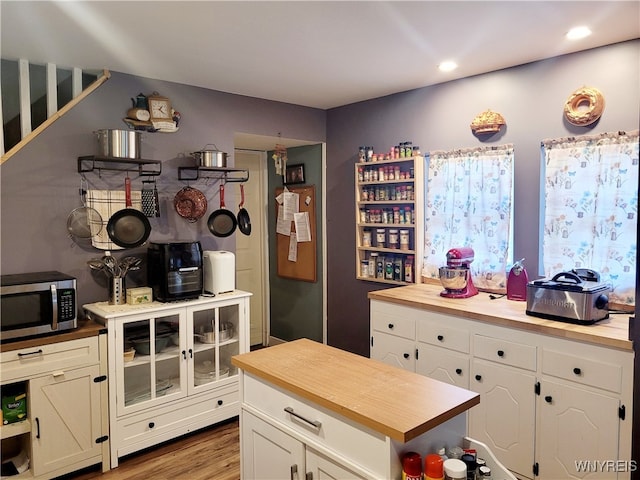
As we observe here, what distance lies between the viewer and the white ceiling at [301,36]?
2066 mm

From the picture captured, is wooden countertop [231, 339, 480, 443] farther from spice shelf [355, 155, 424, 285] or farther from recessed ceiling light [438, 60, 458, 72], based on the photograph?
recessed ceiling light [438, 60, 458, 72]

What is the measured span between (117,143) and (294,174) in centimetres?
200

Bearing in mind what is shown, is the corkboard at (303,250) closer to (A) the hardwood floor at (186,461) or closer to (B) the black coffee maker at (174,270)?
(B) the black coffee maker at (174,270)

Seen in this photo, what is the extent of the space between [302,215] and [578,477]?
2.98 meters

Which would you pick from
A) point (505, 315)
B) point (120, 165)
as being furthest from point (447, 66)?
Result: point (120, 165)

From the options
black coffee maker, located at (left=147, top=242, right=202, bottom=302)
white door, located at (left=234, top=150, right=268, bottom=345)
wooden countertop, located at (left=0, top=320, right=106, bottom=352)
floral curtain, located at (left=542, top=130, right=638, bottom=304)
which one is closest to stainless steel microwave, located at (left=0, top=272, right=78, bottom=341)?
wooden countertop, located at (left=0, top=320, right=106, bottom=352)

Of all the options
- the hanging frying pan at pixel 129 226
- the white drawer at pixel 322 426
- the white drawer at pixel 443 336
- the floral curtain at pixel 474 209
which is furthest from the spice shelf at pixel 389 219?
the white drawer at pixel 322 426

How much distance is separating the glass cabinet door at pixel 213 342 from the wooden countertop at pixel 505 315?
Answer: 1047mm

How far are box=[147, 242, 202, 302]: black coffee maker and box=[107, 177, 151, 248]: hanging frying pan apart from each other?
0.40 ft

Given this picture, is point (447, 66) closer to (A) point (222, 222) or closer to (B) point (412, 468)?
(A) point (222, 222)

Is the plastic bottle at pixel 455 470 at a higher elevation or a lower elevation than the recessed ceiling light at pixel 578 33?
lower

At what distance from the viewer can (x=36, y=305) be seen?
2.44m

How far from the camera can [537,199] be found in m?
2.90

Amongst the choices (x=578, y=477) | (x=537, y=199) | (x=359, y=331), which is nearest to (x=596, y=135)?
(x=537, y=199)
